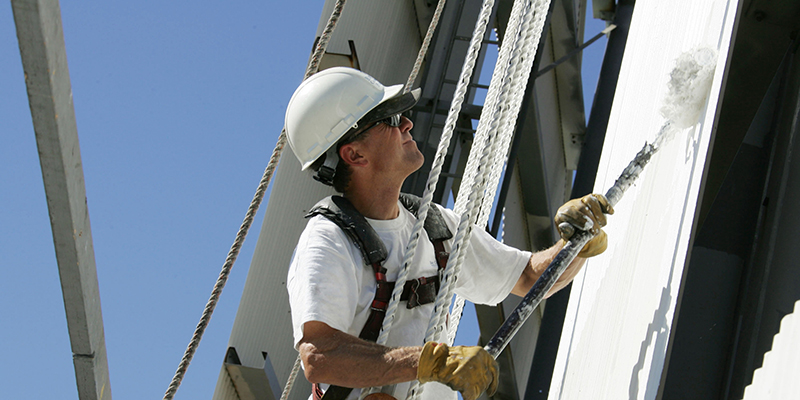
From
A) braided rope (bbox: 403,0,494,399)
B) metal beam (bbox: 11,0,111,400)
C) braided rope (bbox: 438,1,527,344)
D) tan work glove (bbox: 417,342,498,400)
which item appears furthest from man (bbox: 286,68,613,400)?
metal beam (bbox: 11,0,111,400)

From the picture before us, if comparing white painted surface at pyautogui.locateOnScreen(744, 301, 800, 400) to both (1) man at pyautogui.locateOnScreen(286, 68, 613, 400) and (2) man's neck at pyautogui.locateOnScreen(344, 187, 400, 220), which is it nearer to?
(1) man at pyautogui.locateOnScreen(286, 68, 613, 400)

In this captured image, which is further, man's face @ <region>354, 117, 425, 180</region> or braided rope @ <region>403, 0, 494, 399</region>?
man's face @ <region>354, 117, 425, 180</region>

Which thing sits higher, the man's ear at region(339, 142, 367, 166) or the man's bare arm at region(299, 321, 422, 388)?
the man's ear at region(339, 142, 367, 166)

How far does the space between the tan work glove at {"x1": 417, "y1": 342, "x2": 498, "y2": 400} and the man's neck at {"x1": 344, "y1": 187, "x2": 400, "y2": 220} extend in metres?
0.73

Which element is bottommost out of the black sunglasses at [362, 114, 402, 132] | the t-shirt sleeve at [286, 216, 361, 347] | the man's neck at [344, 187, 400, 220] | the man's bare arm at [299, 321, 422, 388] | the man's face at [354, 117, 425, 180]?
the man's bare arm at [299, 321, 422, 388]

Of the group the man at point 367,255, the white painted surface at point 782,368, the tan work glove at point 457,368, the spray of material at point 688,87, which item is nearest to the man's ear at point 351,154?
the man at point 367,255

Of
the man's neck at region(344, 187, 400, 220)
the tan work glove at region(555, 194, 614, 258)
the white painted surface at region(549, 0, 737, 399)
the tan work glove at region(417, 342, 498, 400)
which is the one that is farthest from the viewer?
the man's neck at region(344, 187, 400, 220)

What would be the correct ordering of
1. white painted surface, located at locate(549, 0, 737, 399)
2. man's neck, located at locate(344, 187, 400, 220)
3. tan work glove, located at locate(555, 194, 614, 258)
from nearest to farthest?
white painted surface, located at locate(549, 0, 737, 399) → tan work glove, located at locate(555, 194, 614, 258) → man's neck, located at locate(344, 187, 400, 220)

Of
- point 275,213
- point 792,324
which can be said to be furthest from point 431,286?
point 275,213

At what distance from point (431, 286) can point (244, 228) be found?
100 centimetres

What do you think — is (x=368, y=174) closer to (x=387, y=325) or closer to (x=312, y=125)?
(x=312, y=125)

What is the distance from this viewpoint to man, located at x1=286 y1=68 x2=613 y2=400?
92.7 inches

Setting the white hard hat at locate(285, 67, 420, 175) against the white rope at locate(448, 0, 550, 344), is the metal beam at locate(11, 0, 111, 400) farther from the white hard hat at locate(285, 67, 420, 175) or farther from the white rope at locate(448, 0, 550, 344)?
the white rope at locate(448, 0, 550, 344)

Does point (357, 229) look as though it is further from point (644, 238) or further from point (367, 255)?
point (644, 238)
